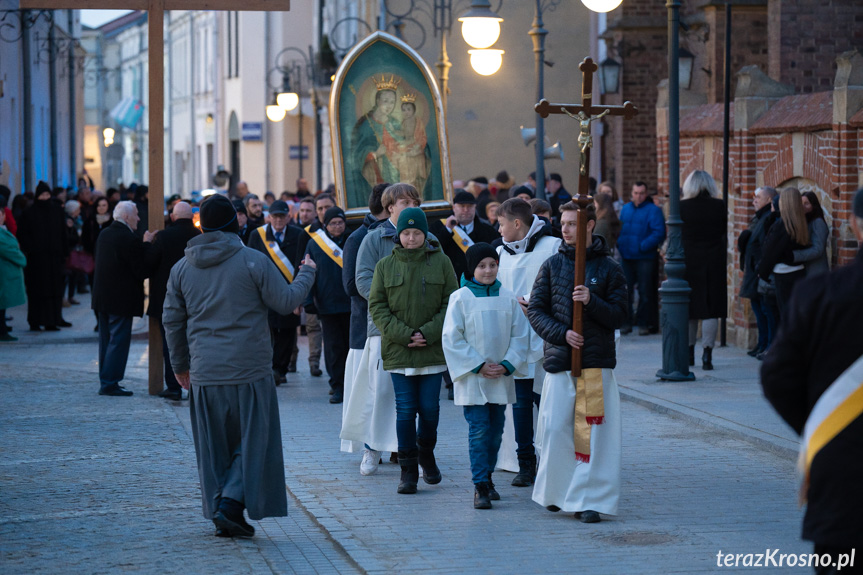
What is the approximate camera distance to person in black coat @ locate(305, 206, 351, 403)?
12508 millimetres

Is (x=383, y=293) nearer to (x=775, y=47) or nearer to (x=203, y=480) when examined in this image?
(x=203, y=480)

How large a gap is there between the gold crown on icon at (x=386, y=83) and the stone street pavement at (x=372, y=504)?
4.08 m

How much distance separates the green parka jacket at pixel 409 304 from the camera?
27.5 feet

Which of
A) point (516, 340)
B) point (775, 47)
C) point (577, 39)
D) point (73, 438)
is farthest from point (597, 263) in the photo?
point (577, 39)

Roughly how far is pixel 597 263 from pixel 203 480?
100 inches

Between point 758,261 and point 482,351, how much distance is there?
6973 mm

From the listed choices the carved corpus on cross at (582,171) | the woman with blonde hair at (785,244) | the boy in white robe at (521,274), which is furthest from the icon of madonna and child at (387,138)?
the carved corpus on cross at (582,171)

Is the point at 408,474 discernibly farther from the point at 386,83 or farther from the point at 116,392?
the point at 386,83

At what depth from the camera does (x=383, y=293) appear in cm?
848

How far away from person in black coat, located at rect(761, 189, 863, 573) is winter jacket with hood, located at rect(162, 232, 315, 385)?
3403mm

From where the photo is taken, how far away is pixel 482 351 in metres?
8.03

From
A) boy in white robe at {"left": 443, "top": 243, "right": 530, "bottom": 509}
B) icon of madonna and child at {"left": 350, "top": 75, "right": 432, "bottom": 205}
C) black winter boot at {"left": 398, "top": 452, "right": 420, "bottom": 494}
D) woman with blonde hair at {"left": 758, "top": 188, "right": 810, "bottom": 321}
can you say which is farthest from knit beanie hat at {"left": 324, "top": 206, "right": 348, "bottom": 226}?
boy in white robe at {"left": 443, "top": 243, "right": 530, "bottom": 509}

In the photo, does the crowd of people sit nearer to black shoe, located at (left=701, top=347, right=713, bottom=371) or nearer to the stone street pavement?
the stone street pavement

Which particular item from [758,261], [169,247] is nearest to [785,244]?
[758,261]
